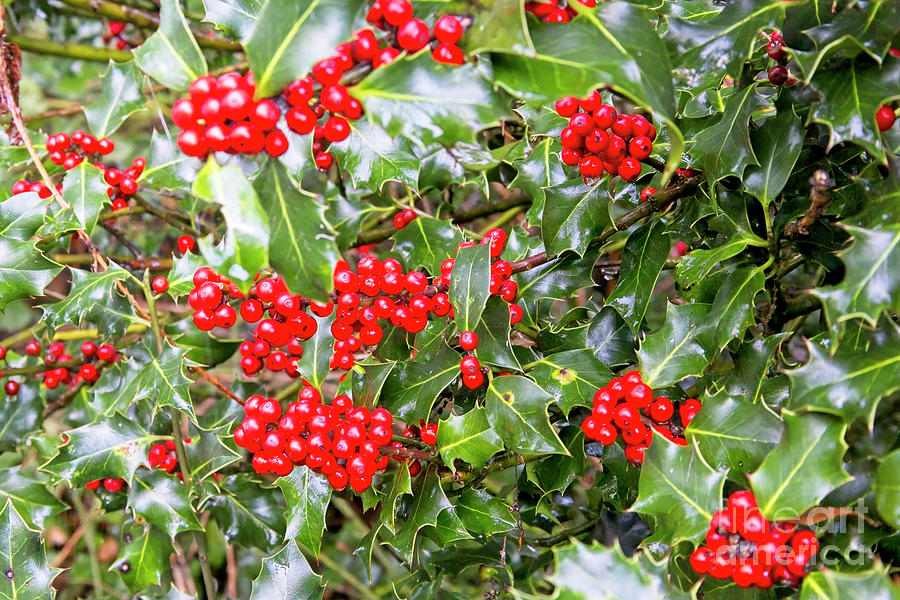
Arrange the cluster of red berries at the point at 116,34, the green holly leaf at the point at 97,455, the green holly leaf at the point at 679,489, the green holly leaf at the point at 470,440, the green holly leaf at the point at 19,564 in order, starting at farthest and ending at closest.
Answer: the cluster of red berries at the point at 116,34 → the green holly leaf at the point at 97,455 → the green holly leaf at the point at 19,564 → the green holly leaf at the point at 470,440 → the green holly leaf at the point at 679,489

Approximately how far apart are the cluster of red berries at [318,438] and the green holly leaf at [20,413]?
3.48ft

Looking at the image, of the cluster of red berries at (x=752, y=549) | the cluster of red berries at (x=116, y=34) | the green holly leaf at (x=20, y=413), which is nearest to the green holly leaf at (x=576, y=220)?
the cluster of red berries at (x=752, y=549)

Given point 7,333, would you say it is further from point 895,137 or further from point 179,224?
point 895,137

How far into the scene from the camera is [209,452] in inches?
66.9

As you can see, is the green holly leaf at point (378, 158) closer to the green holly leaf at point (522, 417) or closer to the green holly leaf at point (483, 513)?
the green holly leaf at point (522, 417)

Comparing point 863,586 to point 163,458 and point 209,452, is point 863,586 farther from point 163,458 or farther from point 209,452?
point 163,458

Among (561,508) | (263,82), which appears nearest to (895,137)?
(263,82)

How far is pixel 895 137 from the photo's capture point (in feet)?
3.28

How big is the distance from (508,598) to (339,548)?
1269 mm

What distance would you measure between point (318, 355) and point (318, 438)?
290 millimetres

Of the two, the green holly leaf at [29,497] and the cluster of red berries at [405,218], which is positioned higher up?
the cluster of red berries at [405,218]

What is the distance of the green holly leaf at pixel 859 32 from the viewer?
0.92 m

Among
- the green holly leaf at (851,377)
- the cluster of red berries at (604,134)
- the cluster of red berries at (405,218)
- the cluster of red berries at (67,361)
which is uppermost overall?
the cluster of red berries at (604,134)

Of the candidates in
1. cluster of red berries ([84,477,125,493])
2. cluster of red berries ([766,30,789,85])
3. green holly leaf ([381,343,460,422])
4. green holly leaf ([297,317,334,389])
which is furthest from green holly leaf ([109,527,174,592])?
cluster of red berries ([766,30,789,85])
